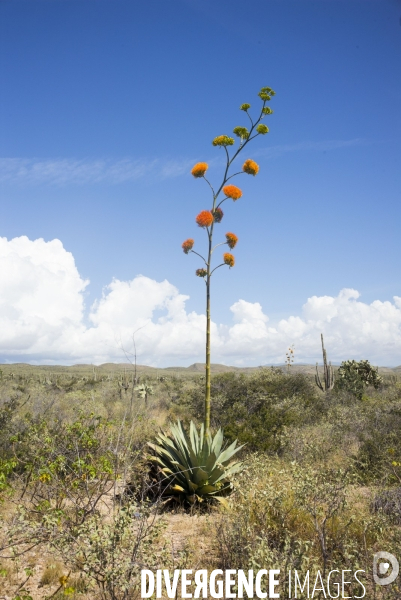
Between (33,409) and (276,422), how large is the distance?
7592mm

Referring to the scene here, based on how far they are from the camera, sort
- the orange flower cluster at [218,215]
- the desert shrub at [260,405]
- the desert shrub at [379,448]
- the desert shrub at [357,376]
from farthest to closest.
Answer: the desert shrub at [357,376]
the desert shrub at [260,405]
the desert shrub at [379,448]
the orange flower cluster at [218,215]

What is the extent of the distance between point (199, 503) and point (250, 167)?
523 centimetres

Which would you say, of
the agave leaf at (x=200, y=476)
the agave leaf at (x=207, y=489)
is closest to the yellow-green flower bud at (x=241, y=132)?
the agave leaf at (x=200, y=476)

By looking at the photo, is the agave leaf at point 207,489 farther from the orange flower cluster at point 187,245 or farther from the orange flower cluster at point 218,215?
the orange flower cluster at point 218,215

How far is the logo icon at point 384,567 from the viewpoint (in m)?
3.76

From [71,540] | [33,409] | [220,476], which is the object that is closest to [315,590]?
[71,540]

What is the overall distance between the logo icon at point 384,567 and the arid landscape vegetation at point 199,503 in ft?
0.26

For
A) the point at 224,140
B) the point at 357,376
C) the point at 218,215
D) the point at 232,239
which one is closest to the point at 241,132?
the point at 224,140

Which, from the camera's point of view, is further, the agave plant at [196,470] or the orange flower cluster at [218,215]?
the orange flower cluster at [218,215]

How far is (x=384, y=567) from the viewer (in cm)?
Result: 392

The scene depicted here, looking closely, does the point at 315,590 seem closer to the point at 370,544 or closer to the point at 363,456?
the point at 370,544

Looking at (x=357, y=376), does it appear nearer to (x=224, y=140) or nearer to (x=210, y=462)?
(x=210, y=462)

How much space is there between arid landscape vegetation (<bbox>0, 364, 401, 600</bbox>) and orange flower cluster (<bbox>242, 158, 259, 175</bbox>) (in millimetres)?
3476

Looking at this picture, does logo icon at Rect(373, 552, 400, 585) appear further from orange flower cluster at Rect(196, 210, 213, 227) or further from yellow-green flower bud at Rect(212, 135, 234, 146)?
yellow-green flower bud at Rect(212, 135, 234, 146)
